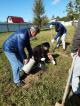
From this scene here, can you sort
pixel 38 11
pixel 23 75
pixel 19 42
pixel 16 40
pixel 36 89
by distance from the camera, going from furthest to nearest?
pixel 38 11 → pixel 23 75 → pixel 16 40 → pixel 36 89 → pixel 19 42

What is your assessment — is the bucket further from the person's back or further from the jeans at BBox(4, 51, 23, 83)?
the person's back

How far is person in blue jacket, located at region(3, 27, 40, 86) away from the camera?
24.8 feet

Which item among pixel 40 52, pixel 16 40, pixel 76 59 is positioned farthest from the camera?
pixel 40 52

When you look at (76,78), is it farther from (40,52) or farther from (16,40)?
(40,52)

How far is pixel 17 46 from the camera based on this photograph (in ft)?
25.9

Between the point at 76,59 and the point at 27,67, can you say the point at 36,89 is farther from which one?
the point at 76,59

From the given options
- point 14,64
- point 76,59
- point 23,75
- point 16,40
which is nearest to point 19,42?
point 16,40

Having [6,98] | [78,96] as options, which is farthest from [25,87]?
[78,96]

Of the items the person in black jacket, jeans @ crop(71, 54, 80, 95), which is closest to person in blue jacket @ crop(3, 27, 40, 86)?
jeans @ crop(71, 54, 80, 95)

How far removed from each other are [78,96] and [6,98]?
6.61ft

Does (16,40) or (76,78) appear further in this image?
(16,40)

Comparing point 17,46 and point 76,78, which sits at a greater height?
point 17,46

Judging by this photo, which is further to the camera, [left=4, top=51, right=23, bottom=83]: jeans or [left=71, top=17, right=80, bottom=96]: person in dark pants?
[left=4, top=51, right=23, bottom=83]: jeans

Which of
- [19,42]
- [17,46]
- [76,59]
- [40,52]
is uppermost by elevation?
[19,42]
